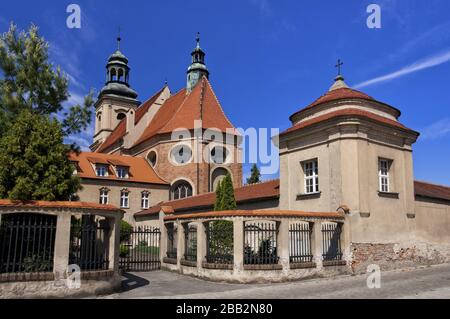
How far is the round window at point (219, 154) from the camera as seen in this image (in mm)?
39000

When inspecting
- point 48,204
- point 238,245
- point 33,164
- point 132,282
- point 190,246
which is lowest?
point 132,282

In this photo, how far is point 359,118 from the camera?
1598 cm

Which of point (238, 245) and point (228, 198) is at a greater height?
point (228, 198)

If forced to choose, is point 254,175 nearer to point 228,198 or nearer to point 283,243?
point 228,198

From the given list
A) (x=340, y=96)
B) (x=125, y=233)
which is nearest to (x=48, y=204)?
(x=125, y=233)

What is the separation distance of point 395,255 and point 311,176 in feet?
15.4

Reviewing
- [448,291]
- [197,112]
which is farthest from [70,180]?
[197,112]

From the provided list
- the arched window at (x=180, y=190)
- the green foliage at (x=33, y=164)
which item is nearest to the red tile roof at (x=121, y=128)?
the arched window at (x=180, y=190)

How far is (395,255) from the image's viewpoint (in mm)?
16562

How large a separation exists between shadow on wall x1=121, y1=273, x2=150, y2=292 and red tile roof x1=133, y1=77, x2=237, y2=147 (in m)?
24.6

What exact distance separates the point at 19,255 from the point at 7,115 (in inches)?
275

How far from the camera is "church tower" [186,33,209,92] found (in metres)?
46.9

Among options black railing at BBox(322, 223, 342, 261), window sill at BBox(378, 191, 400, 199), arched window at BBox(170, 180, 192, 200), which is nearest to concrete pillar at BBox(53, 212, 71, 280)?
black railing at BBox(322, 223, 342, 261)
